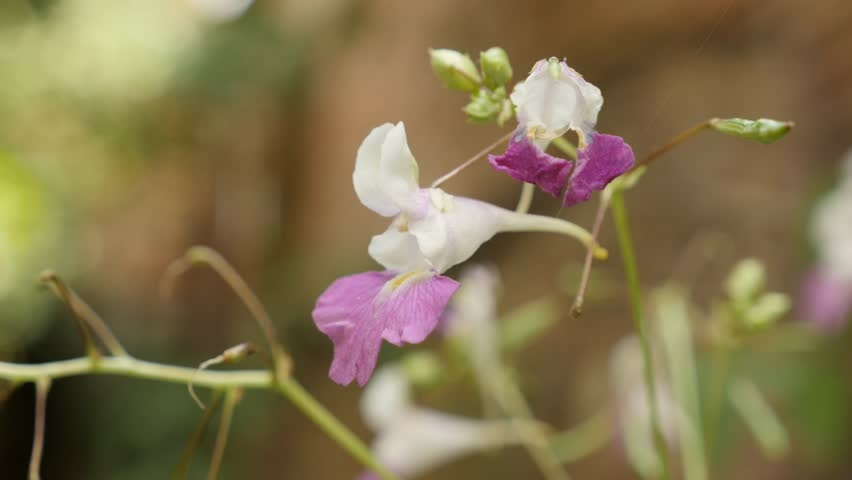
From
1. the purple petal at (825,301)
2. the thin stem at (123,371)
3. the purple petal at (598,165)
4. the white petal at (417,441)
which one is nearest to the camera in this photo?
the purple petal at (598,165)

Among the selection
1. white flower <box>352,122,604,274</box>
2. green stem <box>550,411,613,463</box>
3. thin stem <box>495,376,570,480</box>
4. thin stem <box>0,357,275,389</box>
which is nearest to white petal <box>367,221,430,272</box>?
white flower <box>352,122,604,274</box>

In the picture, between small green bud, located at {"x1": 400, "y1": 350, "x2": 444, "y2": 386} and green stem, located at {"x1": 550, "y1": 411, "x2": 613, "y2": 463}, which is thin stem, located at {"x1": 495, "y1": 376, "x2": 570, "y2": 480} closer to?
small green bud, located at {"x1": 400, "y1": 350, "x2": 444, "y2": 386}

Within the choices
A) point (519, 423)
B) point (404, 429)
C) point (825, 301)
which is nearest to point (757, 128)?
point (519, 423)

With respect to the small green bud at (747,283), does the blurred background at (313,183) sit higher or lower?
lower

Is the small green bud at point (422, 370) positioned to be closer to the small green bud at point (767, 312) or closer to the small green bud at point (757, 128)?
the small green bud at point (767, 312)

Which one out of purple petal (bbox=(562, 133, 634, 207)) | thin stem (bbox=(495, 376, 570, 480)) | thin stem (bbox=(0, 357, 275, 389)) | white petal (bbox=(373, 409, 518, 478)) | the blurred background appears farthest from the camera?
the blurred background

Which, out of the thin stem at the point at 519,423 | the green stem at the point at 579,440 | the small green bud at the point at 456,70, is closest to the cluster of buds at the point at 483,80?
the small green bud at the point at 456,70

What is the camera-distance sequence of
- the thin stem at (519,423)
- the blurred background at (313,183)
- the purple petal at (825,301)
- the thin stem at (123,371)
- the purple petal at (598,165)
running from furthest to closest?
the blurred background at (313,183) → the purple petal at (825,301) → the thin stem at (519,423) → the thin stem at (123,371) → the purple petal at (598,165)
